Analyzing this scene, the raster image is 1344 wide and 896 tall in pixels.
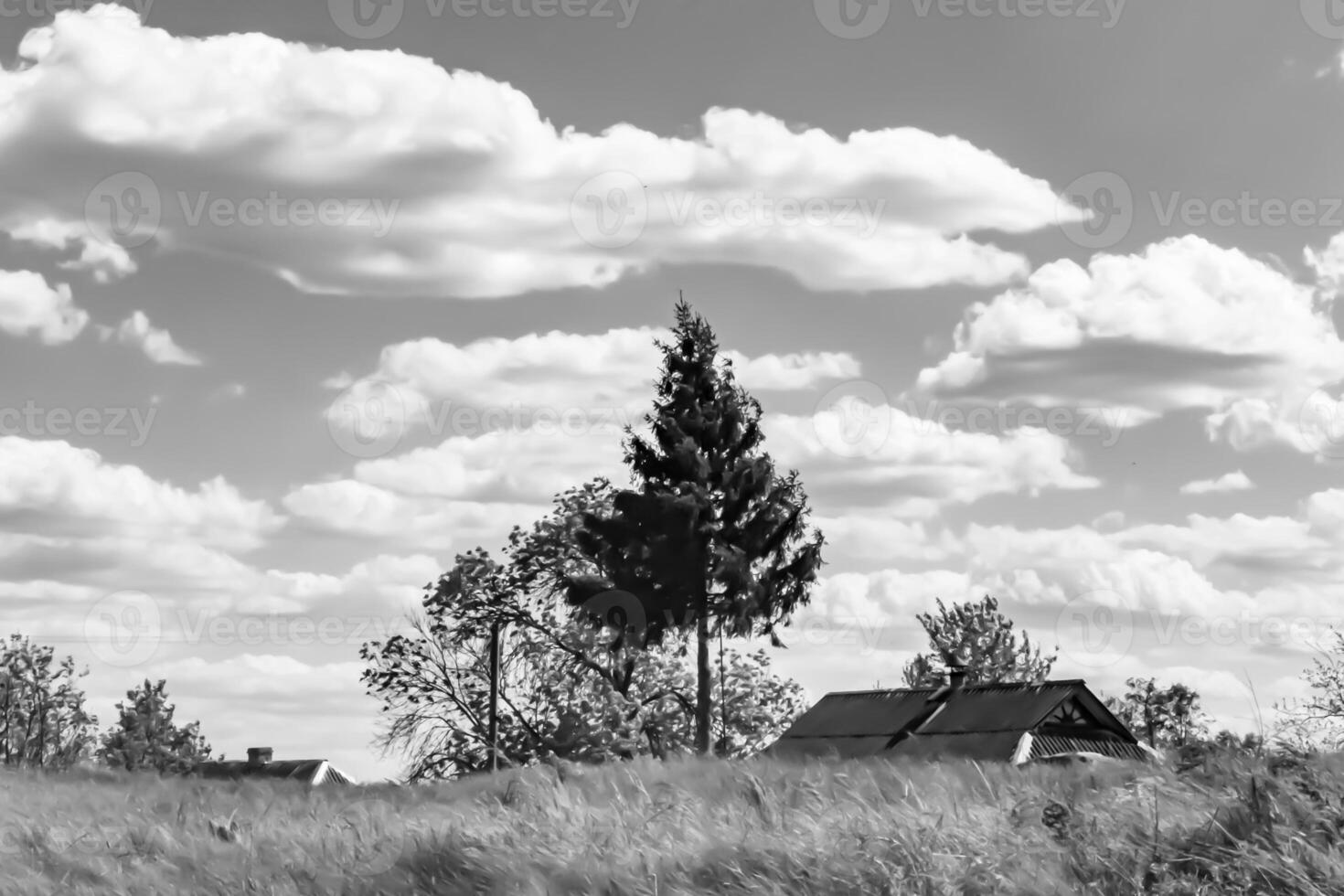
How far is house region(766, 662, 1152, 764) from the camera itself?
4059 cm

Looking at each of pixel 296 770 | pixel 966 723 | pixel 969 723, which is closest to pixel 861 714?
pixel 966 723

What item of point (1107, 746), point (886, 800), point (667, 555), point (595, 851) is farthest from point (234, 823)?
point (1107, 746)

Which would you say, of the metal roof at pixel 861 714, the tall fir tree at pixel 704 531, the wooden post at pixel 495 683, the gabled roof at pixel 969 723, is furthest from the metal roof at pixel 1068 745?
the wooden post at pixel 495 683

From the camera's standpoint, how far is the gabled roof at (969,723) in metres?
40.6

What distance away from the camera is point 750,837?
804cm

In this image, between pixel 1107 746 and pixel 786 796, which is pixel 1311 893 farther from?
pixel 1107 746

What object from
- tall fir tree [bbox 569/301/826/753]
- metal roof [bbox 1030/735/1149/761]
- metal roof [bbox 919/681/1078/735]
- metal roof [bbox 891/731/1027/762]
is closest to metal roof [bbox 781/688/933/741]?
metal roof [bbox 919/681/1078/735]

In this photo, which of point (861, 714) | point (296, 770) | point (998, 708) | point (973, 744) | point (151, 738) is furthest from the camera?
point (151, 738)

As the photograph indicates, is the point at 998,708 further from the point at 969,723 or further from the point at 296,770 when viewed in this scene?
the point at 296,770

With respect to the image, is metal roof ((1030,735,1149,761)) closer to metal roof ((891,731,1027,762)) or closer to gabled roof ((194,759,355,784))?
metal roof ((891,731,1027,762))

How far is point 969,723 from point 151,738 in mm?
62730

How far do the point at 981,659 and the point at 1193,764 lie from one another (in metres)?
60.6

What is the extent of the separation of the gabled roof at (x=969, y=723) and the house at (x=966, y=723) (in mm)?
28

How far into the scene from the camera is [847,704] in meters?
46.2
